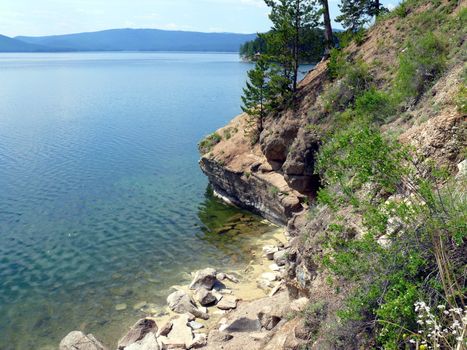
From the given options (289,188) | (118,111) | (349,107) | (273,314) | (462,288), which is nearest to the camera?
(462,288)

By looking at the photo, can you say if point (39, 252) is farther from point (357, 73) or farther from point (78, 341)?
point (357, 73)

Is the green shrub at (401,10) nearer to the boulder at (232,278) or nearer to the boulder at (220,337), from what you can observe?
the boulder at (232,278)

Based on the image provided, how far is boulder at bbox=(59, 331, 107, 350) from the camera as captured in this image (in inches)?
704

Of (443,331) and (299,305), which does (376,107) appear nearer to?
(299,305)

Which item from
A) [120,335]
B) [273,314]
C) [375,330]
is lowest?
[120,335]

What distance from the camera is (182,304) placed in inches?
839

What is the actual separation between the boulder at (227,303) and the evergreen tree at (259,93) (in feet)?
60.5

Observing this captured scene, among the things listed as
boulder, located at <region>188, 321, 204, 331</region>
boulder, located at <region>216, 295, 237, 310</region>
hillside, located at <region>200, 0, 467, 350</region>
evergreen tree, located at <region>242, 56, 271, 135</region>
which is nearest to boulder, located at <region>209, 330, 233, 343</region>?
hillside, located at <region>200, 0, 467, 350</region>

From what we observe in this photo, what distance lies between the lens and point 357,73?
94.5ft

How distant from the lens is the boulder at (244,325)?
17.8m

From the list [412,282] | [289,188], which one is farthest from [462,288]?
[289,188]

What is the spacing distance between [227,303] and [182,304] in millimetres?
2279

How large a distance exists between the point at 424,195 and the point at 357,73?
68.6 feet

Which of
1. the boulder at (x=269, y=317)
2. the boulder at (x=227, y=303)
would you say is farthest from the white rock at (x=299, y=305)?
the boulder at (x=227, y=303)
